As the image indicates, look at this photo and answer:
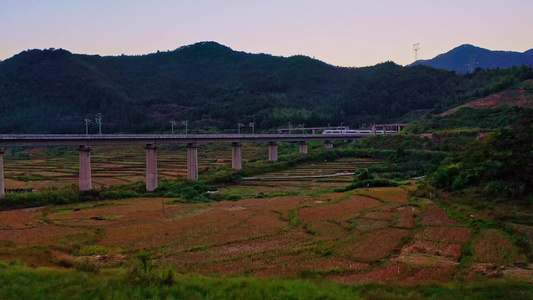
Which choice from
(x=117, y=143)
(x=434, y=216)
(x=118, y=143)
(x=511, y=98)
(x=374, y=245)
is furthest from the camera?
(x=511, y=98)

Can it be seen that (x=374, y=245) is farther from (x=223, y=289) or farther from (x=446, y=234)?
(x=223, y=289)

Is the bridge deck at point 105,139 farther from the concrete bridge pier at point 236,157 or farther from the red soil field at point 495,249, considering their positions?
the red soil field at point 495,249

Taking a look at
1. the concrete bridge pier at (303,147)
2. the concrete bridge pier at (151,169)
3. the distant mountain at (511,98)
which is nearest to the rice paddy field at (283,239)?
the concrete bridge pier at (151,169)

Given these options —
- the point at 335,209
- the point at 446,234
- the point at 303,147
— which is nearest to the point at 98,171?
the point at 303,147

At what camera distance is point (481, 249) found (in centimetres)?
2178

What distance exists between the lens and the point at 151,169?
166 ft

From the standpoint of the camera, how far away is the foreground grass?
15.6m

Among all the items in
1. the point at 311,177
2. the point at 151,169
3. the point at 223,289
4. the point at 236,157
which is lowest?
the point at 311,177

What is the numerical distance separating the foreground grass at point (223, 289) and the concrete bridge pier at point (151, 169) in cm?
A: 3222

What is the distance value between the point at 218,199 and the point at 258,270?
80.3 ft

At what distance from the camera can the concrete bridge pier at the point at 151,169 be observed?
1944 inches

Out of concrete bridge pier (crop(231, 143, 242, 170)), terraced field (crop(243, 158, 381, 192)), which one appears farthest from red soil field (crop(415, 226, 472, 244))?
concrete bridge pier (crop(231, 143, 242, 170))

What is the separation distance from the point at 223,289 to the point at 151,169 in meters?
36.3

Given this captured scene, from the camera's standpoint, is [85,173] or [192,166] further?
[192,166]
